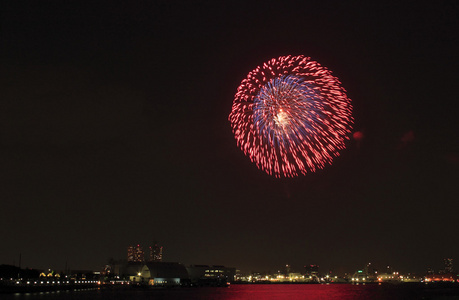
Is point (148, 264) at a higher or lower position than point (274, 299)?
higher

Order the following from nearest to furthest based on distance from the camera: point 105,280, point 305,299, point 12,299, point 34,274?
point 12,299 < point 305,299 < point 34,274 < point 105,280

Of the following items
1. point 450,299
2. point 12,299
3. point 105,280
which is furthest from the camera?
point 105,280

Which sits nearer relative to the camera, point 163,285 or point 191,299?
point 191,299

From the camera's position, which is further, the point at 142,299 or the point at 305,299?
the point at 305,299

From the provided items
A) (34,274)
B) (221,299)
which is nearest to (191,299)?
(221,299)

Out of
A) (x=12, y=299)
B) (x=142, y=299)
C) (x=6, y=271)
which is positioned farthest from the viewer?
(x=6, y=271)

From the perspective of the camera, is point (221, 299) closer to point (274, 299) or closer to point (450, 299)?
point (274, 299)

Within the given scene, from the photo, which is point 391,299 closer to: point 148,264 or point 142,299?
point 142,299

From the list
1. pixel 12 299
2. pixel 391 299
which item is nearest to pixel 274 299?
pixel 391 299

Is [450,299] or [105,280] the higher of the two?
[105,280]
